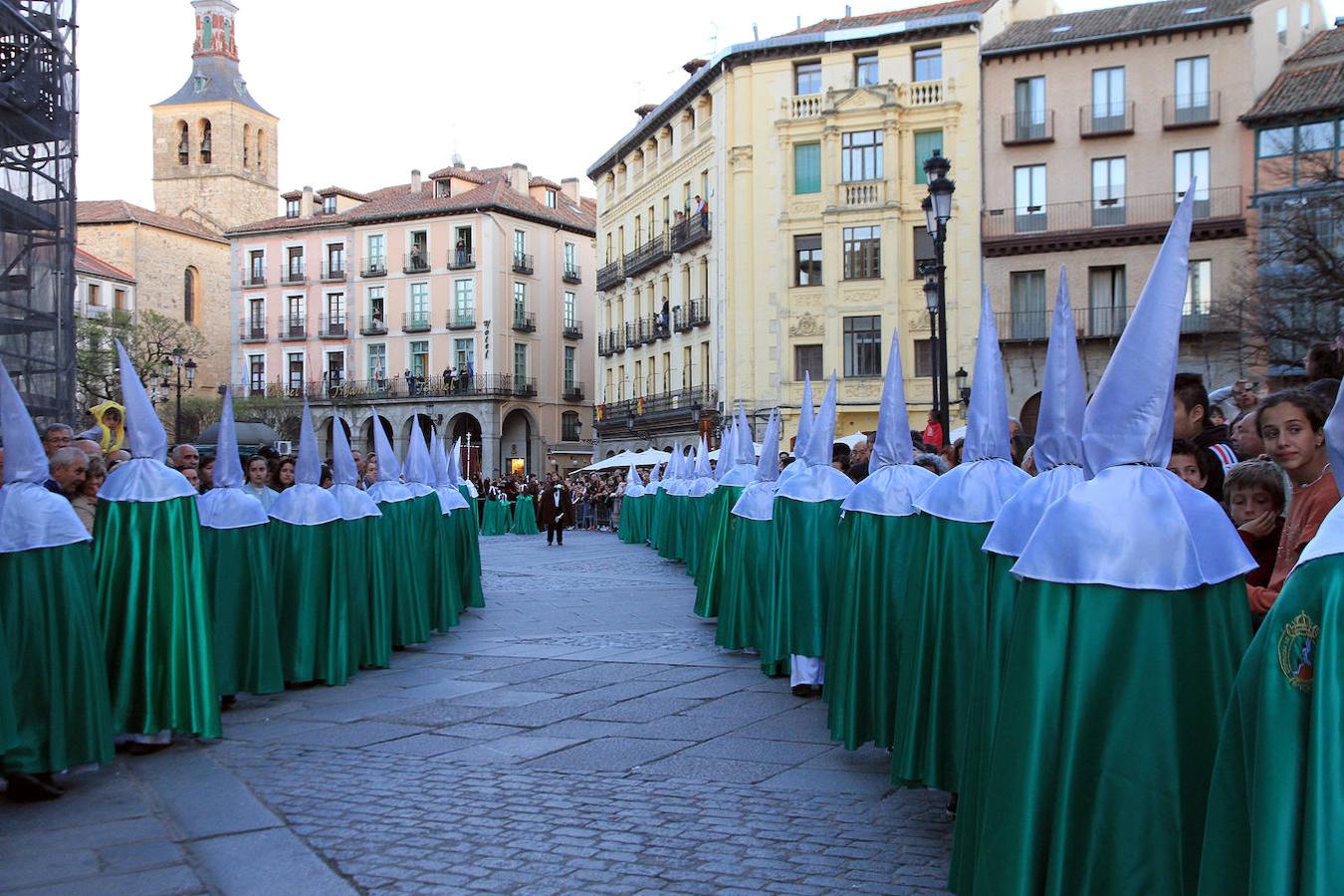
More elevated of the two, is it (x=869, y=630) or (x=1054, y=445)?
(x=1054, y=445)

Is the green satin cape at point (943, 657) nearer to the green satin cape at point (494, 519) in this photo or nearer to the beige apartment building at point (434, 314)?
the green satin cape at point (494, 519)

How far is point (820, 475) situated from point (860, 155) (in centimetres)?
3372

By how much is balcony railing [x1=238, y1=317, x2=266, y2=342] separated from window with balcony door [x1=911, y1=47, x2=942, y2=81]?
3967 centimetres

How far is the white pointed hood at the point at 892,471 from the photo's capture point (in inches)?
279

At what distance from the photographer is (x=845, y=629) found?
7188 mm

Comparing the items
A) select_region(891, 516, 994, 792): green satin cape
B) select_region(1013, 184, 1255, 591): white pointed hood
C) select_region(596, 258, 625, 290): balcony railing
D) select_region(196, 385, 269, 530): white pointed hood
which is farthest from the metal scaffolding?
select_region(596, 258, 625, 290): balcony railing

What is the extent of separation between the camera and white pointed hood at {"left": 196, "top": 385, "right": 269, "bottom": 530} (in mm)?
9086

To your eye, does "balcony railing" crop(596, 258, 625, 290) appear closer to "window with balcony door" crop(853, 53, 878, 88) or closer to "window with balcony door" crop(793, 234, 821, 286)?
"window with balcony door" crop(793, 234, 821, 286)

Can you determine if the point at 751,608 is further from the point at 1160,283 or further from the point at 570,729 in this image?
the point at 1160,283

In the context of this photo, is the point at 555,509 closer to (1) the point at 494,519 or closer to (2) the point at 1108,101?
(1) the point at 494,519

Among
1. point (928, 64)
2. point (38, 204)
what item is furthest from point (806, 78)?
point (38, 204)

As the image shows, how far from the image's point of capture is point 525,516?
4241 cm

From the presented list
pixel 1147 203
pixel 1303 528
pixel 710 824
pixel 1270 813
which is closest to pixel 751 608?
pixel 710 824

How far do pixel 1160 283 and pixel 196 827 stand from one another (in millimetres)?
4724
